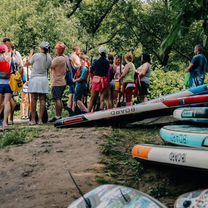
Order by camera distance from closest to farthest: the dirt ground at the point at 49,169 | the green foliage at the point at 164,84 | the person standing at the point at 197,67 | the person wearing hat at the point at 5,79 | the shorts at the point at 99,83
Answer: the dirt ground at the point at 49,169
the person wearing hat at the point at 5,79
the person standing at the point at 197,67
the shorts at the point at 99,83
the green foliage at the point at 164,84

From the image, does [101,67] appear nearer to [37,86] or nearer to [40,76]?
[40,76]

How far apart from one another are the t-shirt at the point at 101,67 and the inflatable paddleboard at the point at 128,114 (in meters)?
1.54

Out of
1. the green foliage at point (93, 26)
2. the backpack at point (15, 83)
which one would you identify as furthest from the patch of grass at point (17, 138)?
the green foliage at point (93, 26)

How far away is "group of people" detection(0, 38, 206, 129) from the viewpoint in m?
9.69

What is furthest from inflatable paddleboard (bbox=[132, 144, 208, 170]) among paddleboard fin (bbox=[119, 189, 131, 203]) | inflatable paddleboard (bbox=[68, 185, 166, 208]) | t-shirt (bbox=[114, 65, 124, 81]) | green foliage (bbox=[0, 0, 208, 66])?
green foliage (bbox=[0, 0, 208, 66])

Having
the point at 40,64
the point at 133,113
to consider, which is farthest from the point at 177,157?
the point at 40,64

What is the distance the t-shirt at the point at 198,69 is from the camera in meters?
10.5

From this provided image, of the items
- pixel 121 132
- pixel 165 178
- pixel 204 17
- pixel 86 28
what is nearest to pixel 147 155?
pixel 165 178

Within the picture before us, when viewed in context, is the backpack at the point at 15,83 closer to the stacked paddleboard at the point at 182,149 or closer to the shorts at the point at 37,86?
the shorts at the point at 37,86

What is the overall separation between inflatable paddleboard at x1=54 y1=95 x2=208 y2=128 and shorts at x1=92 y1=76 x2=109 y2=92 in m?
1.45

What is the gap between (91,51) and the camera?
97.3ft

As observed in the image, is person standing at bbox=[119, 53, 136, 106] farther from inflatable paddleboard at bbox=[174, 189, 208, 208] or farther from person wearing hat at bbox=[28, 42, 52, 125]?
inflatable paddleboard at bbox=[174, 189, 208, 208]

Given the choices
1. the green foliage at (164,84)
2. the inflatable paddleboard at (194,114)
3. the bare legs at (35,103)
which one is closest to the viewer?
the inflatable paddleboard at (194,114)

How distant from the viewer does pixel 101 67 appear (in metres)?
10.6
